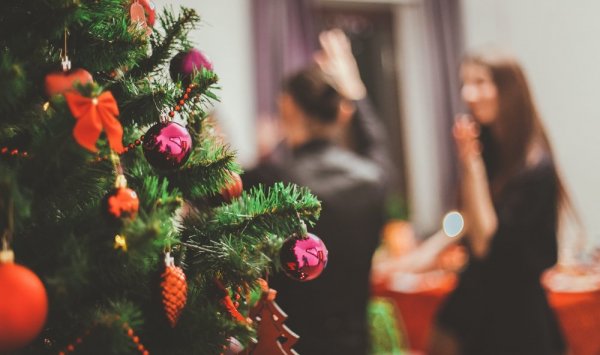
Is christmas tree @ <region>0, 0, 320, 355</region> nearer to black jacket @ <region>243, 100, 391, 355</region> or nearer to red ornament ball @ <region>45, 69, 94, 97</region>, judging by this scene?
red ornament ball @ <region>45, 69, 94, 97</region>

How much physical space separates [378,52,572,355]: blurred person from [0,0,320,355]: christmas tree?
1347mm

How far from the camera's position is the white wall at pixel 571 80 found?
12.1ft

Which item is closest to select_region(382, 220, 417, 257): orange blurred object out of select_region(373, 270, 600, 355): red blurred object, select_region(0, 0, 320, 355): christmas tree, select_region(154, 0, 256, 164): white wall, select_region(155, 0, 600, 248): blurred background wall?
select_region(373, 270, 600, 355): red blurred object

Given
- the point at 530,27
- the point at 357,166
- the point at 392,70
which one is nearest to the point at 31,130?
the point at 357,166

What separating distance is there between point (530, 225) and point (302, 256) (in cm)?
139

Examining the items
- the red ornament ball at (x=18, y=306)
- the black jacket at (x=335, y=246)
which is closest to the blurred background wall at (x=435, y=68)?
the black jacket at (x=335, y=246)

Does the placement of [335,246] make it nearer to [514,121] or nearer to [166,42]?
[514,121]

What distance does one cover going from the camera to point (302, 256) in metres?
0.63

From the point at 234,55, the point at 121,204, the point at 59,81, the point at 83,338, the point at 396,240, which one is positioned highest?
the point at 234,55

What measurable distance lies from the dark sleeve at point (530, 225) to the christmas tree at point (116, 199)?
4.37ft

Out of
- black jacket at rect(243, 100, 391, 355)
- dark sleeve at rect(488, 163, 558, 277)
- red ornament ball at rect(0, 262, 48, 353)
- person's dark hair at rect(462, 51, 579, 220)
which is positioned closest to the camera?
red ornament ball at rect(0, 262, 48, 353)

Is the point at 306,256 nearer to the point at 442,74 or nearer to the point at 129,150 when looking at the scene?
the point at 129,150

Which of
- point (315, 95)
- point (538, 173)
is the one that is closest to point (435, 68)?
point (538, 173)

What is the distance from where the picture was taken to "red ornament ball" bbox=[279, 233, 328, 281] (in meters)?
0.63
